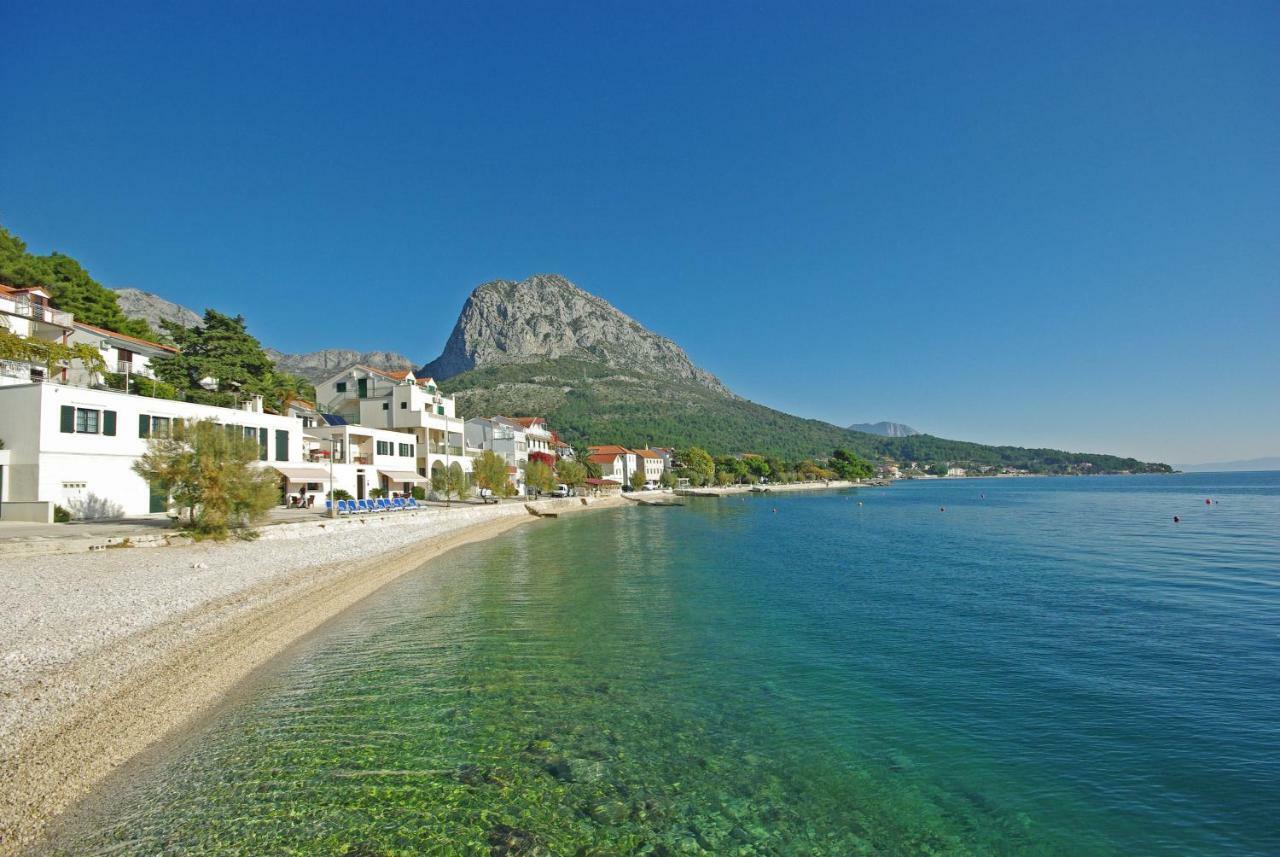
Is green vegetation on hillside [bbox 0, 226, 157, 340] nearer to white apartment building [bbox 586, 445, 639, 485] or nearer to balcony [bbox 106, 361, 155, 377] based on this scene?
balcony [bbox 106, 361, 155, 377]

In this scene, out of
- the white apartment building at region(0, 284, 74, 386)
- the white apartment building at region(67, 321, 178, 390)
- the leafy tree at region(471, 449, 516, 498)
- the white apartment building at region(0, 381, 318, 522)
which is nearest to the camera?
the white apartment building at region(0, 381, 318, 522)

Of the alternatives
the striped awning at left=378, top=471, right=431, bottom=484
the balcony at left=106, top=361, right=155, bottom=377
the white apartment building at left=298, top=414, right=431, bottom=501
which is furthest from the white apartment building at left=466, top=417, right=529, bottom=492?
the balcony at left=106, top=361, right=155, bottom=377

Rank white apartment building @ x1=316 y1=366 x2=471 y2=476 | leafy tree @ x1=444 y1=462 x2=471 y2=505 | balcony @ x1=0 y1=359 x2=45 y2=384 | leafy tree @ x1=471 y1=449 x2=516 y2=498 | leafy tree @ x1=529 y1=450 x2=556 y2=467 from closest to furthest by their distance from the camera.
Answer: balcony @ x1=0 y1=359 x2=45 y2=384 < leafy tree @ x1=444 y1=462 x2=471 y2=505 < white apartment building @ x1=316 y1=366 x2=471 y2=476 < leafy tree @ x1=471 y1=449 x2=516 y2=498 < leafy tree @ x1=529 y1=450 x2=556 y2=467

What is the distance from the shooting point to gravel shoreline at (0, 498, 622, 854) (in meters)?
8.71

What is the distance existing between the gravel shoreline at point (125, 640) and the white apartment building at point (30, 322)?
57.1ft

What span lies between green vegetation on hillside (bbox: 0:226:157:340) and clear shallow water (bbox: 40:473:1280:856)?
39668mm

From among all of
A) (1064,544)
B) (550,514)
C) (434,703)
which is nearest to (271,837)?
(434,703)

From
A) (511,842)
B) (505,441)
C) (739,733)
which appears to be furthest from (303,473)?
(505,441)

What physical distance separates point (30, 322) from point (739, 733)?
146 ft

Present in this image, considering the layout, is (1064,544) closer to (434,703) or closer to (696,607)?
(696,607)

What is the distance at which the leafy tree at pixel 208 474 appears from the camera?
24031 millimetres

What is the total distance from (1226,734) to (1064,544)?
32.5 meters

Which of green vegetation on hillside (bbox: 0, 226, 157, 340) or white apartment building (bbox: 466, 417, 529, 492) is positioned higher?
green vegetation on hillside (bbox: 0, 226, 157, 340)

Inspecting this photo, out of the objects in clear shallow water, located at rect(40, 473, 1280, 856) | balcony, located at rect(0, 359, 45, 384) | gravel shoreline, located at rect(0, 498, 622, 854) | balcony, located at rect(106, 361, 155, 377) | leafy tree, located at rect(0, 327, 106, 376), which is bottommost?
clear shallow water, located at rect(40, 473, 1280, 856)
